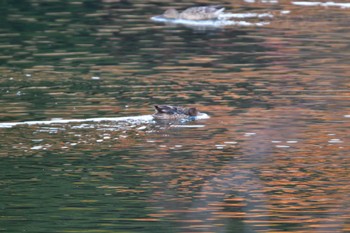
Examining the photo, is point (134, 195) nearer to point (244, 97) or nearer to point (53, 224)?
point (53, 224)

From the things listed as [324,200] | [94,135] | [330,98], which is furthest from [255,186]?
[330,98]

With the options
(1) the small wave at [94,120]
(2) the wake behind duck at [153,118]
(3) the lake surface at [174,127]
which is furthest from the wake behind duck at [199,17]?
(1) the small wave at [94,120]

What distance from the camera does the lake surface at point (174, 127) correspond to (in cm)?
1416

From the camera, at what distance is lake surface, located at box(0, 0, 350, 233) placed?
14.2 meters

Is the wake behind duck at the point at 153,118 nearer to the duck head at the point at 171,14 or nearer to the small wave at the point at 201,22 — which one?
the duck head at the point at 171,14

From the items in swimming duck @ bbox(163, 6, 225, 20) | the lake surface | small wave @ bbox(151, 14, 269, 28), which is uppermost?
the lake surface

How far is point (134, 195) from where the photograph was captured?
586 inches

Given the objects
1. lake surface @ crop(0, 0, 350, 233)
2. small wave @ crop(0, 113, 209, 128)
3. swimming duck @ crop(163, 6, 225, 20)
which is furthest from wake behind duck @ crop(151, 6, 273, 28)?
small wave @ crop(0, 113, 209, 128)

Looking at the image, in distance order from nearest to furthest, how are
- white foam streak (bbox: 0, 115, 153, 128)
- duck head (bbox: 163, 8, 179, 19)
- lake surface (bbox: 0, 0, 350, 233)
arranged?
lake surface (bbox: 0, 0, 350, 233)
white foam streak (bbox: 0, 115, 153, 128)
duck head (bbox: 163, 8, 179, 19)

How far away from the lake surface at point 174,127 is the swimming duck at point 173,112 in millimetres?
147

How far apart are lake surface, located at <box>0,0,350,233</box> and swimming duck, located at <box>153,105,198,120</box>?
0.15m

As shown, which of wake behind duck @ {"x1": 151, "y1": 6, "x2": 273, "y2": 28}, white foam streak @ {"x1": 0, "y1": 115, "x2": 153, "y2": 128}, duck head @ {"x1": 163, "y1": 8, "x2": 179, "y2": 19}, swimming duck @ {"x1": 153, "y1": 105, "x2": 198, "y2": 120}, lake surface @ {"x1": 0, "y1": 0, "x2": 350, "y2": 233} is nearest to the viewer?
lake surface @ {"x1": 0, "y1": 0, "x2": 350, "y2": 233}

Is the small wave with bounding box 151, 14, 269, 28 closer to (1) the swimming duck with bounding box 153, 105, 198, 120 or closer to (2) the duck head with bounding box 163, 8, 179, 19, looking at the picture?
(2) the duck head with bounding box 163, 8, 179, 19

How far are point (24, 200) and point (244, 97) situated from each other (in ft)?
25.9
